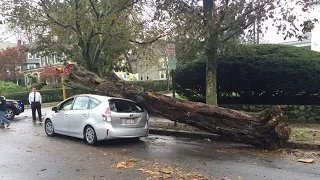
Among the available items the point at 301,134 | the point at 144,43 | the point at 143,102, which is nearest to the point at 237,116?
the point at 301,134

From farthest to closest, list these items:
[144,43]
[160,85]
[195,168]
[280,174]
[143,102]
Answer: [160,85] → [144,43] → [143,102] → [195,168] → [280,174]

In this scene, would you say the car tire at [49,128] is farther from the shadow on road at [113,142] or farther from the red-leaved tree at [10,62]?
the red-leaved tree at [10,62]

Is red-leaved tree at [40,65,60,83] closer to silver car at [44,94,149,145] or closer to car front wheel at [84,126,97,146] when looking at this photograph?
silver car at [44,94,149,145]

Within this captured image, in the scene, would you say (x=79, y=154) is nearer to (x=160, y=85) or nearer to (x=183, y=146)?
(x=183, y=146)

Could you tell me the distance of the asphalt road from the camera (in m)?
6.78

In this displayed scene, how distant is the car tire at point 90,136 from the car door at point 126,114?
0.77m

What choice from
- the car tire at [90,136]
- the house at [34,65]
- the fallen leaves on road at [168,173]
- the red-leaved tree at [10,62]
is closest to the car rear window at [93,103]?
the car tire at [90,136]

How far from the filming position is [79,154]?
351 inches

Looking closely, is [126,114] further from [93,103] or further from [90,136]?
[90,136]

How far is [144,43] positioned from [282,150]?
35.8 ft

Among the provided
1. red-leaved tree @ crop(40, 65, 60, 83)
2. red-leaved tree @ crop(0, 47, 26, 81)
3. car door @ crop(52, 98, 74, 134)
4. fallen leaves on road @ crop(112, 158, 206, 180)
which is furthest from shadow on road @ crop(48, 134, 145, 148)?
red-leaved tree @ crop(0, 47, 26, 81)

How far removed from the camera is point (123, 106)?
1027 centimetres

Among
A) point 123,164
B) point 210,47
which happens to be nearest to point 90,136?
point 123,164

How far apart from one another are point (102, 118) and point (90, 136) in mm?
822
